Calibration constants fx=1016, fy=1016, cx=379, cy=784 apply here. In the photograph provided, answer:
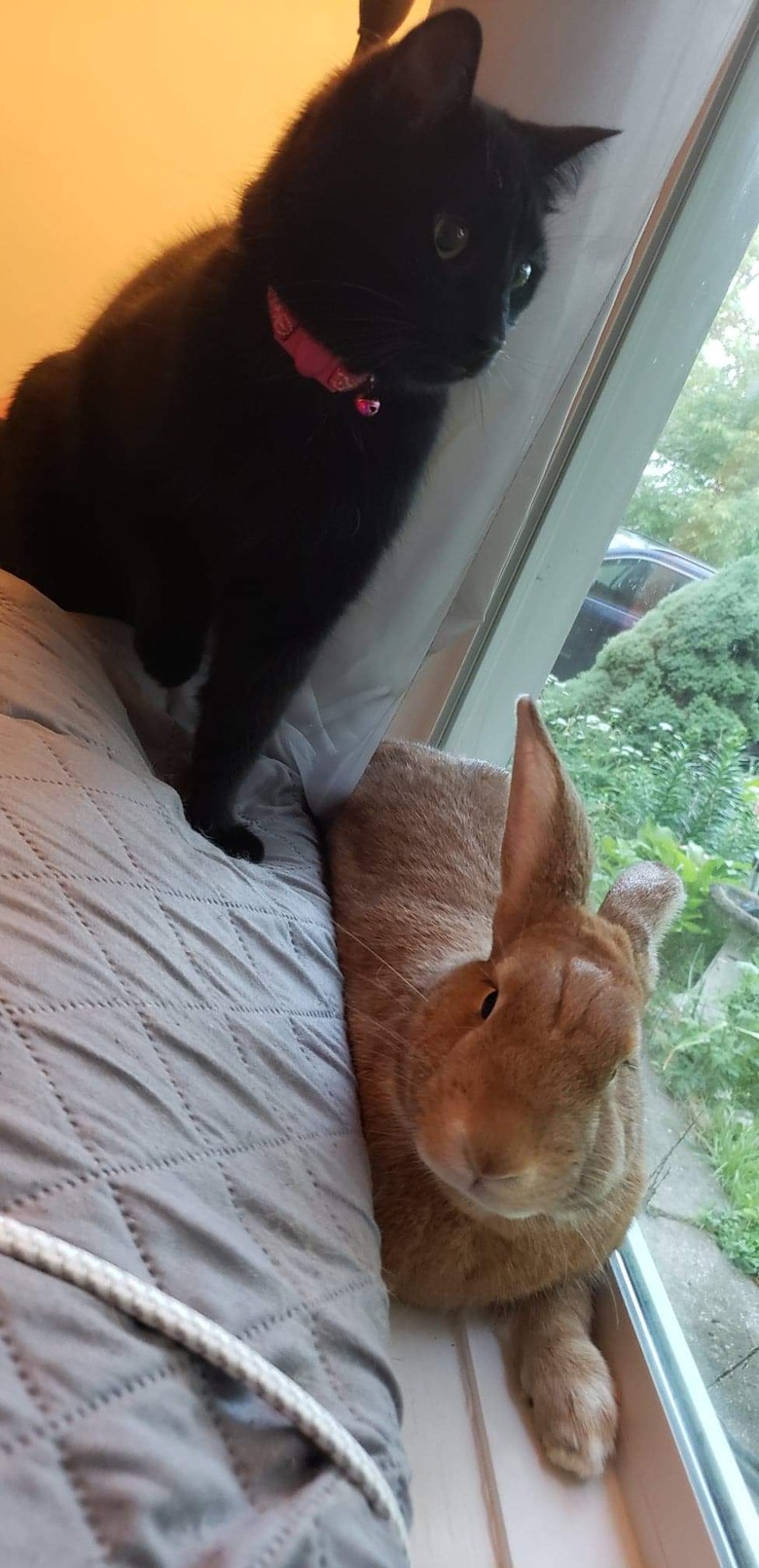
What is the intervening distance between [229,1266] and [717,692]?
935mm

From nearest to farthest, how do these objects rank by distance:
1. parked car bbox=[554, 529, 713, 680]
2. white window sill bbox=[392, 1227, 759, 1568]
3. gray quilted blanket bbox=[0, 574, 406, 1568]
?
1. gray quilted blanket bbox=[0, 574, 406, 1568]
2. white window sill bbox=[392, 1227, 759, 1568]
3. parked car bbox=[554, 529, 713, 680]

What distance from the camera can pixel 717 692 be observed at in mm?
1262

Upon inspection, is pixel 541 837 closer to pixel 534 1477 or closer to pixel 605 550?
pixel 534 1477

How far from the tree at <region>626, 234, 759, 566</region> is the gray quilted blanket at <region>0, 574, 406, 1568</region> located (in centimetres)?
75

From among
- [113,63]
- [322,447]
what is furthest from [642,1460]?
[113,63]

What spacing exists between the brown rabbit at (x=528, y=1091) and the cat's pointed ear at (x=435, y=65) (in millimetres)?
501

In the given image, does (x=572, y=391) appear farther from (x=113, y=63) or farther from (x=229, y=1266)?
(x=229, y=1266)

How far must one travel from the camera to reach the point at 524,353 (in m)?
1.10

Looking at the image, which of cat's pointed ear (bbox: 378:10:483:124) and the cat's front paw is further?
the cat's front paw

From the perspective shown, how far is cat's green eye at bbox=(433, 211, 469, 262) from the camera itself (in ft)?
2.81

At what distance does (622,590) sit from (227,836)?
2.35ft

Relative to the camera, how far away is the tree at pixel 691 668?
121 centimetres

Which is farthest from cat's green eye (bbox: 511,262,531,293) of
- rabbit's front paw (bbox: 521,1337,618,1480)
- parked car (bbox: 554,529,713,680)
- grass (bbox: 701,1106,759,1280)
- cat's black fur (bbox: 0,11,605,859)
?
rabbit's front paw (bbox: 521,1337,618,1480)

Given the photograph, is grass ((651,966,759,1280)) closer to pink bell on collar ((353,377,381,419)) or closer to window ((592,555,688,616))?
window ((592,555,688,616))
